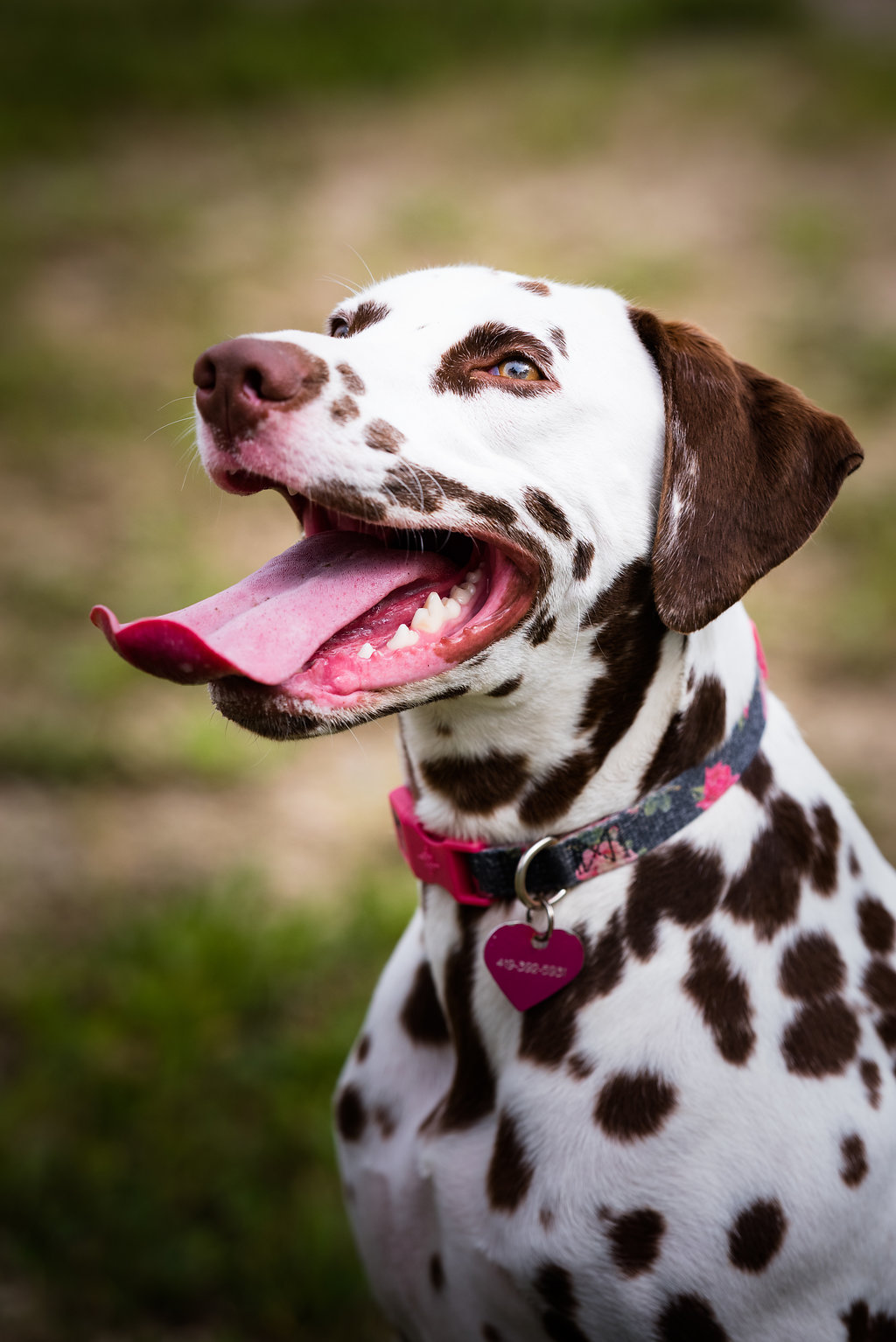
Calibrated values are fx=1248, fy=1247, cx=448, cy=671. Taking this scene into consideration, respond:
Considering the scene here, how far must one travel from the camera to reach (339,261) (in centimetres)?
1013

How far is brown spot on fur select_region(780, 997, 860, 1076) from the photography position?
230 cm

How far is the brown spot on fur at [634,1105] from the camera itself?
7.38 ft

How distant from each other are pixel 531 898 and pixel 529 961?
0.39ft

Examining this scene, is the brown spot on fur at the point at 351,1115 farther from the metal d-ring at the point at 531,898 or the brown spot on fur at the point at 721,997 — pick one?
the brown spot on fur at the point at 721,997

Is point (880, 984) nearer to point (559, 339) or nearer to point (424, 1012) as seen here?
point (424, 1012)

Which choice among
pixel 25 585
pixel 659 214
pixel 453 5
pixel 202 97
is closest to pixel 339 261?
pixel 659 214

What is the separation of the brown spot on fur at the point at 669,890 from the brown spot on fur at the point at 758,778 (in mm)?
173

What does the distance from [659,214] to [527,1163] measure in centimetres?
994

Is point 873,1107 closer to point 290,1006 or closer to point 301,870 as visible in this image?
point 290,1006

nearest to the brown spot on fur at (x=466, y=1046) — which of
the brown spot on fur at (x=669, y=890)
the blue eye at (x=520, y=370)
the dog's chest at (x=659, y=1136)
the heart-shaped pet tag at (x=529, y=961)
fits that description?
the dog's chest at (x=659, y=1136)

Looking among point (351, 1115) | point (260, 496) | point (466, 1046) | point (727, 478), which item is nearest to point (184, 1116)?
point (351, 1115)

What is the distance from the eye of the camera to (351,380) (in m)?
2.19

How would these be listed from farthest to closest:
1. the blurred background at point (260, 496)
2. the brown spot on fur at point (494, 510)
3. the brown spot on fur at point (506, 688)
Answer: the blurred background at point (260, 496) < the brown spot on fur at point (506, 688) < the brown spot on fur at point (494, 510)

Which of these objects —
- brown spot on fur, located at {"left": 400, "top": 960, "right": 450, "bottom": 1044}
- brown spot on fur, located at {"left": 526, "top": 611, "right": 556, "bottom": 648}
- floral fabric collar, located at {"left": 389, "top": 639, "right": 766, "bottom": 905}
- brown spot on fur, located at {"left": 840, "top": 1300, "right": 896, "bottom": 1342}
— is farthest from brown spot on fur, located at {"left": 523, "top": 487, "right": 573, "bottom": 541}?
brown spot on fur, located at {"left": 840, "top": 1300, "right": 896, "bottom": 1342}
